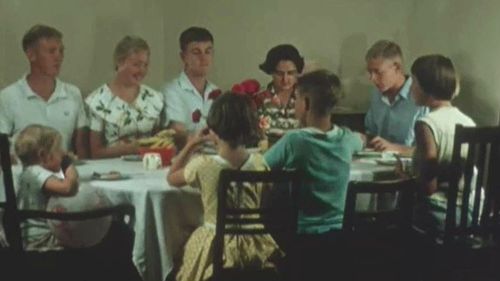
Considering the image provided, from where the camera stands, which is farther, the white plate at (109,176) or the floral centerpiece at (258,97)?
the floral centerpiece at (258,97)

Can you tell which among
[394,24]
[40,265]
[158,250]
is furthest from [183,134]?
[394,24]

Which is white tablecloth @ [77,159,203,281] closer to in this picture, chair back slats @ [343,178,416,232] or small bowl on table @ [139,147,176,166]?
small bowl on table @ [139,147,176,166]

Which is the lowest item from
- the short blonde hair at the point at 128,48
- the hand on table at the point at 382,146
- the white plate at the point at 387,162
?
the white plate at the point at 387,162

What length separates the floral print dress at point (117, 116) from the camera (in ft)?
12.3

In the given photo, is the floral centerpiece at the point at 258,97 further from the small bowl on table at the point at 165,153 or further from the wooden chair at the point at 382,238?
the wooden chair at the point at 382,238

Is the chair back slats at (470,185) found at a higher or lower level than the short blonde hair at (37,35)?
lower

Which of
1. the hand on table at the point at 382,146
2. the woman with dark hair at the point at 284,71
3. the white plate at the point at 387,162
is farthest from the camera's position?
the woman with dark hair at the point at 284,71

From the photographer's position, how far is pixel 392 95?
4051mm

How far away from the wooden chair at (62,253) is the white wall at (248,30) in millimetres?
1871

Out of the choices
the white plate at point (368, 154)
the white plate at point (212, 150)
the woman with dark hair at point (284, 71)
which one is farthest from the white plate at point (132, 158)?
the white plate at point (368, 154)

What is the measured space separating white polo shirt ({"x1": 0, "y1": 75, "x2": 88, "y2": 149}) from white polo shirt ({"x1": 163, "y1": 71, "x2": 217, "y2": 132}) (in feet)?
1.42

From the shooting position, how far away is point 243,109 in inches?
106

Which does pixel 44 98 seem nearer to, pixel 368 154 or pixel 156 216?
pixel 156 216

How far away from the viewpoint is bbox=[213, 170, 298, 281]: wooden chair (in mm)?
2467
